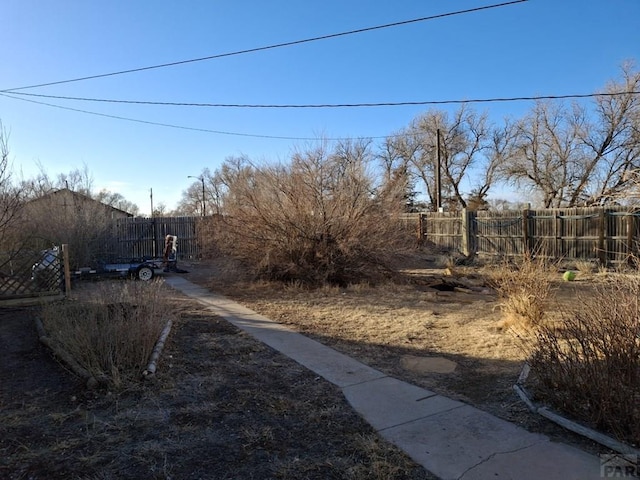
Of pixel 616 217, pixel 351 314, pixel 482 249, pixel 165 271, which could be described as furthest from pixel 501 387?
pixel 482 249

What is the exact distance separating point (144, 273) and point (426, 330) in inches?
390

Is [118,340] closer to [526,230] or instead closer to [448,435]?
[448,435]

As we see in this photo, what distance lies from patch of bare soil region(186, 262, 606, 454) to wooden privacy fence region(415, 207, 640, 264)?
3.20 metres

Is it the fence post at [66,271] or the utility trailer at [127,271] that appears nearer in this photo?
the fence post at [66,271]

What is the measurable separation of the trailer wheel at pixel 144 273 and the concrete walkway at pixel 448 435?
9881 millimetres

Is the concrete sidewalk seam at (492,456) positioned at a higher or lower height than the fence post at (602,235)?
lower

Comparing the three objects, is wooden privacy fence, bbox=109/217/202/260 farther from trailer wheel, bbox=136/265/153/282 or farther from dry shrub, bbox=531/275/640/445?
dry shrub, bbox=531/275/640/445

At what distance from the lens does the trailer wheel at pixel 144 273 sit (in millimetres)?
14078

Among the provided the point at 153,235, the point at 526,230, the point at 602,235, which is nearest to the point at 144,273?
the point at 153,235

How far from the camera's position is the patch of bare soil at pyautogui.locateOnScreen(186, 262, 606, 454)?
4.65 m

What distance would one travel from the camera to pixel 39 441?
360 centimetres

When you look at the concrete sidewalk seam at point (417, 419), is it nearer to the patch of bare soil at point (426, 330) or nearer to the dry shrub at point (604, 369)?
the patch of bare soil at point (426, 330)

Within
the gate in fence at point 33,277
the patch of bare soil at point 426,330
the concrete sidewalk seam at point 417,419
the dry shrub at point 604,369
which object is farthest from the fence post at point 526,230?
the gate in fence at point 33,277

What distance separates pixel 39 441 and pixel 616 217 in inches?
636
